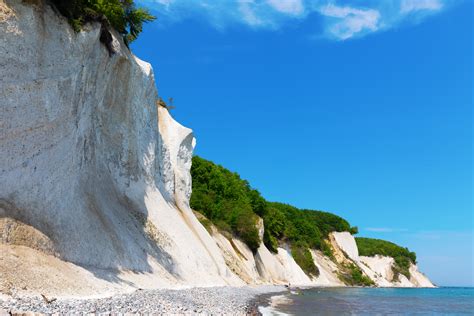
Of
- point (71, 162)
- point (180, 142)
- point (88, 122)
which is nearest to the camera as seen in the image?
point (71, 162)

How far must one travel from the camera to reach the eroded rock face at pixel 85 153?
1330 cm

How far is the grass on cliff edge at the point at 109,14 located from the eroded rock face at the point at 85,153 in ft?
1.57

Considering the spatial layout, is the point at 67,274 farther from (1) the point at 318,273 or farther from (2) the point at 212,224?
(1) the point at 318,273

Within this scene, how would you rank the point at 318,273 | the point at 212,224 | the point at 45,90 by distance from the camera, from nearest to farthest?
the point at 45,90 < the point at 212,224 < the point at 318,273

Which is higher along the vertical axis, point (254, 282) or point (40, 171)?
point (40, 171)

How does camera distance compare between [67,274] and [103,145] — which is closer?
[67,274]

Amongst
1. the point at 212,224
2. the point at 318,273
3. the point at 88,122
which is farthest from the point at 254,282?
the point at 318,273

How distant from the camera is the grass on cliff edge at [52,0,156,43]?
53.3ft

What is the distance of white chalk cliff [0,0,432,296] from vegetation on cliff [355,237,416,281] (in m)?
82.4

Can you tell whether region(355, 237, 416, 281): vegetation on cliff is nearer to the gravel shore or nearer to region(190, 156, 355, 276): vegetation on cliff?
region(190, 156, 355, 276): vegetation on cliff

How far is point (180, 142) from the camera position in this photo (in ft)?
109

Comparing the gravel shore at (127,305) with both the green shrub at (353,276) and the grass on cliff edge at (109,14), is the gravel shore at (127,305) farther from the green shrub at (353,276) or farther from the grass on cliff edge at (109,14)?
the green shrub at (353,276)

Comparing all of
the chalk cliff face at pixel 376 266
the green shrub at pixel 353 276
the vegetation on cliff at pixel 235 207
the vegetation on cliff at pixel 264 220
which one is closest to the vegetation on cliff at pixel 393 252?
the vegetation on cliff at pixel 264 220

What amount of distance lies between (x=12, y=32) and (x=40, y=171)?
4.36 meters
